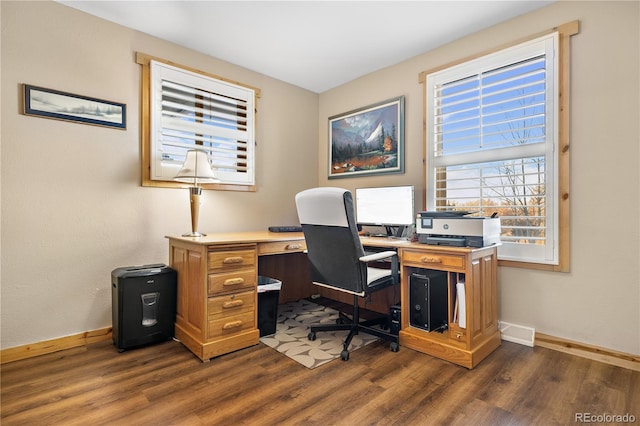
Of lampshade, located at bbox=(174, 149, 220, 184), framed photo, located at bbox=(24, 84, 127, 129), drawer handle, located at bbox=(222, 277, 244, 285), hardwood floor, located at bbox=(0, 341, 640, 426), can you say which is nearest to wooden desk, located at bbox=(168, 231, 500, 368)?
drawer handle, located at bbox=(222, 277, 244, 285)

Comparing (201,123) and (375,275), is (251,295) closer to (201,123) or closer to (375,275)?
(375,275)

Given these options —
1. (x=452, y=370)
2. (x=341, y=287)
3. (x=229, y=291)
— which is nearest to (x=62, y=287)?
(x=229, y=291)

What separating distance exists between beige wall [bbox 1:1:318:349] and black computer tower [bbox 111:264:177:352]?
0.26 meters

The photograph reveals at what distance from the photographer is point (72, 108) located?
2439 mm

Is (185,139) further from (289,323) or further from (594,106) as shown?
(594,106)

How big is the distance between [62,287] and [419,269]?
2630 mm

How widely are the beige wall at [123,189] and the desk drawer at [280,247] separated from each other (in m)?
0.95

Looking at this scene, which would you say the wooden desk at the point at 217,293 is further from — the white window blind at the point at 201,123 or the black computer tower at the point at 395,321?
the black computer tower at the point at 395,321

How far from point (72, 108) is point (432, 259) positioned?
2822 mm

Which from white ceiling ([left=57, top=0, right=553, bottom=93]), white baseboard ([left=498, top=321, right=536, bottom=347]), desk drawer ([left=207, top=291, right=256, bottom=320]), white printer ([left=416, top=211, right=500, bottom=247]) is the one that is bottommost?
white baseboard ([left=498, top=321, right=536, bottom=347])

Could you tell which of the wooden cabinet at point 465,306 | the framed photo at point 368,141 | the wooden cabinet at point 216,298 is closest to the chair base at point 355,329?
the wooden cabinet at point 465,306

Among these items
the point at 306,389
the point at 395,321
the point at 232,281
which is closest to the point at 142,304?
the point at 232,281

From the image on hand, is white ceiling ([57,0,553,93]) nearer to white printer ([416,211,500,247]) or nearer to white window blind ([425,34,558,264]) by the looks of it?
white window blind ([425,34,558,264])

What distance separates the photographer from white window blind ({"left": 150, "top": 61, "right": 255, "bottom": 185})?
2840 millimetres
